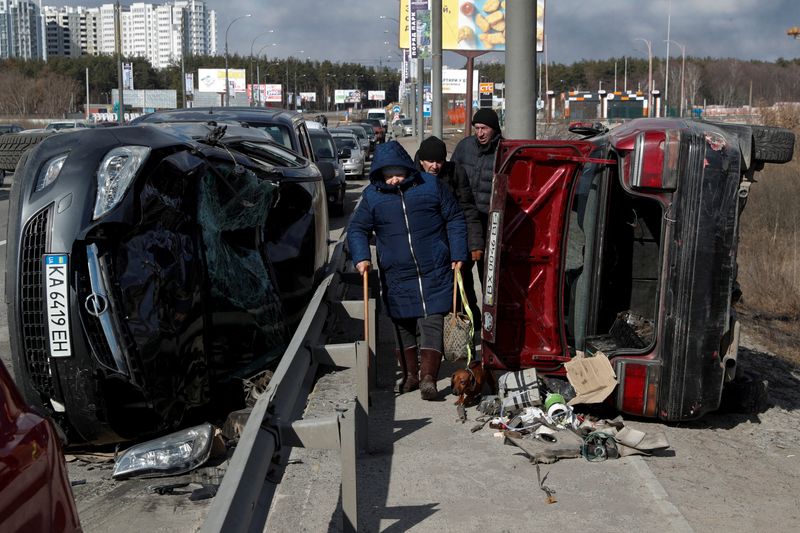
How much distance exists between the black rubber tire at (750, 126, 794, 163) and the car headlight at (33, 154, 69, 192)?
3962mm

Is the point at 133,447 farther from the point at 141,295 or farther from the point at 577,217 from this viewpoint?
the point at 577,217

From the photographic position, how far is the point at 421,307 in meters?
7.29

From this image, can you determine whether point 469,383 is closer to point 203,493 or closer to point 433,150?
point 433,150

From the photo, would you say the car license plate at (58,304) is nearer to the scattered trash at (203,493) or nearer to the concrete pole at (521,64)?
the scattered trash at (203,493)

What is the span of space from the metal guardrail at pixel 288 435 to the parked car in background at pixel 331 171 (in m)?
4.43

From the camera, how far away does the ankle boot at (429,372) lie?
7.19 meters

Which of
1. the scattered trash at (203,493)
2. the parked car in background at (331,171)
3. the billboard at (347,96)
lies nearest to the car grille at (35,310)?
the scattered trash at (203,493)

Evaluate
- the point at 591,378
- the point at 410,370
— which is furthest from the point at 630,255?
the point at 410,370

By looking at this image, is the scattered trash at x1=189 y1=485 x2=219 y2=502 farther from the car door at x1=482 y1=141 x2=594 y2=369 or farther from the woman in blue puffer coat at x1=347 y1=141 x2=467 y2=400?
the car door at x1=482 y1=141 x2=594 y2=369

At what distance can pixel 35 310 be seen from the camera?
17.3 feet

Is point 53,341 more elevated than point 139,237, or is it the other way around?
point 139,237

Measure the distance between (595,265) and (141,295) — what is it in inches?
121

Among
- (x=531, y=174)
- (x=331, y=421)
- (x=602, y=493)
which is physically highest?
(x=531, y=174)

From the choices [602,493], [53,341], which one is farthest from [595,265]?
[53,341]
